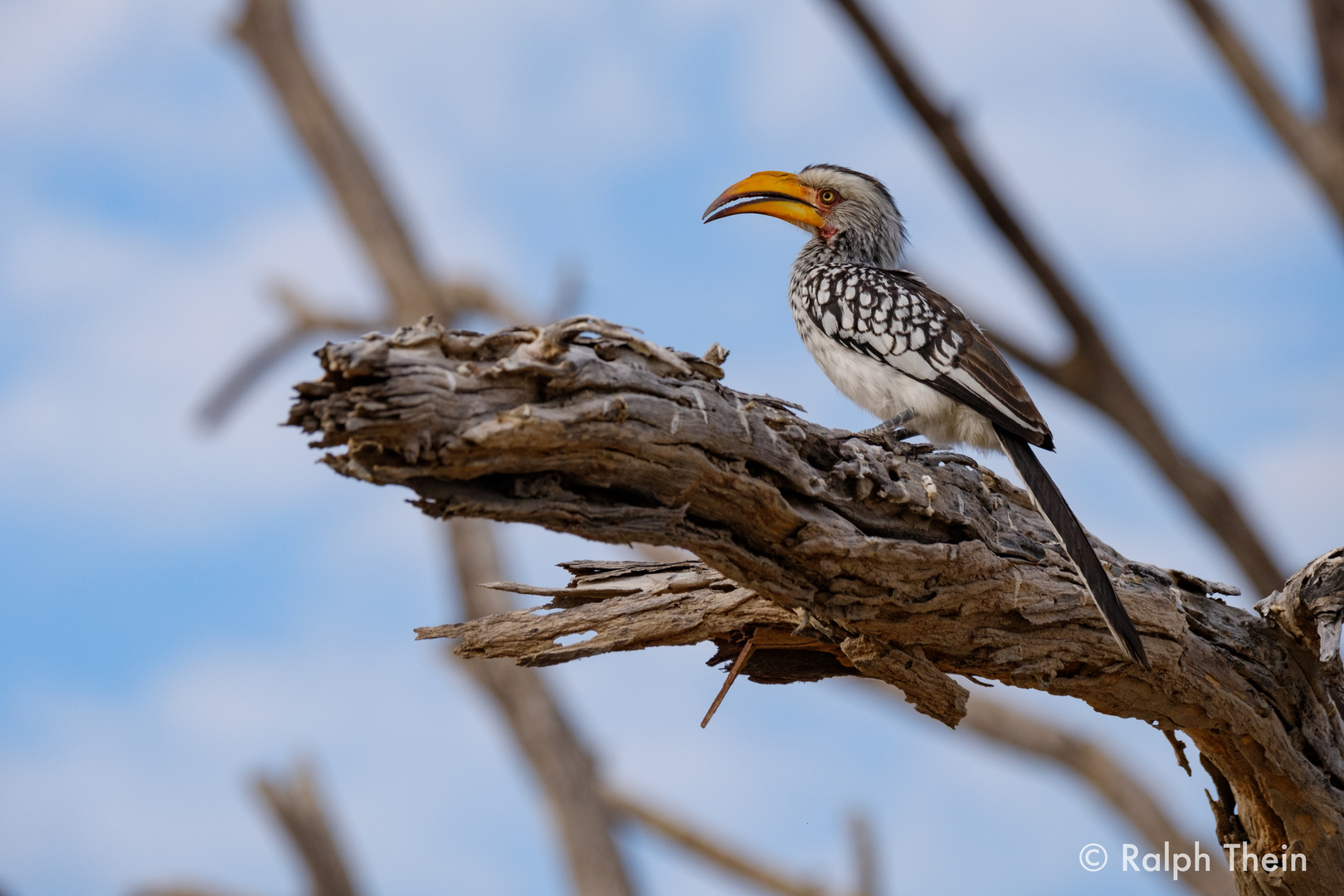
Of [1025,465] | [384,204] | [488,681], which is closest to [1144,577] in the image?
[1025,465]

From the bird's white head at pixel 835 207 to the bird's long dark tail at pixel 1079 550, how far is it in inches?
59.9

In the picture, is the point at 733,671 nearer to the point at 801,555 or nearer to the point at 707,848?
the point at 801,555

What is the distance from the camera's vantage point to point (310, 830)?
610 centimetres

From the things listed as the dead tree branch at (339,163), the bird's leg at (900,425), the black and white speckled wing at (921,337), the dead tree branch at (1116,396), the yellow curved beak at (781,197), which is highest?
the dead tree branch at (339,163)

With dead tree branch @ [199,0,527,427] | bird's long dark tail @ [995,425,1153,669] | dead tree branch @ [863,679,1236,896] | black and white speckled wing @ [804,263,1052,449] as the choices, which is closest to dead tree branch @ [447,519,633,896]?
dead tree branch @ [199,0,527,427]

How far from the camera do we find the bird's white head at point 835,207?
4750 millimetres

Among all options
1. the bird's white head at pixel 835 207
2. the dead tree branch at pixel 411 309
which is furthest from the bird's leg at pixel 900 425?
the dead tree branch at pixel 411 309

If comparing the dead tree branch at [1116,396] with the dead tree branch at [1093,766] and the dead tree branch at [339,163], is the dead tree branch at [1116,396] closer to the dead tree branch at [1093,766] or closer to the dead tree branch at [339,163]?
the dead tree branch at [1093,766]

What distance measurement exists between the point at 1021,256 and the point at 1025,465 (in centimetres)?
323

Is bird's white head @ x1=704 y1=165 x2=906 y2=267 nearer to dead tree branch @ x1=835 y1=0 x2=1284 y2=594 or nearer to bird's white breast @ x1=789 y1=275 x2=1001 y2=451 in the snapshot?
bird's white breast @ x1=789 y1=275 x2=1001 y2=451

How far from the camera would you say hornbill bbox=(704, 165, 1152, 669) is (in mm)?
3258

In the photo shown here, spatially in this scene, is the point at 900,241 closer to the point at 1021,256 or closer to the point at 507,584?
the point at 1021,256

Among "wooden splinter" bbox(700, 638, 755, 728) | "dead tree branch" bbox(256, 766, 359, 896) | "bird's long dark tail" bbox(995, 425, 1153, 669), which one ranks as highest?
"bird's long dark tail" bbox(995, 425, 1153, 669)

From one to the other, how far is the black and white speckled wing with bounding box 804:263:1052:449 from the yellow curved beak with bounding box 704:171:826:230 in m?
0.59
